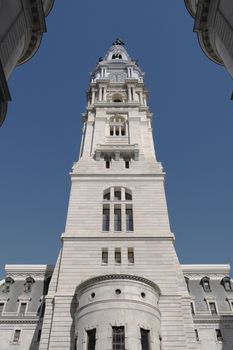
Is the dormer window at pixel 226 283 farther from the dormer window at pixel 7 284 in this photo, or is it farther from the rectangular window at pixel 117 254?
the dormer window at pixel 7 284

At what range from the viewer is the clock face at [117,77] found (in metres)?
76.8

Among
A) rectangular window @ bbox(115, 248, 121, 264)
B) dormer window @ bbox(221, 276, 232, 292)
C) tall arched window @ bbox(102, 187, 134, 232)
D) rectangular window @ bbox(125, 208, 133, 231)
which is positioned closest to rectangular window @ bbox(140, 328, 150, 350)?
rectangular window @ bbox(115, 248, 121, 264)

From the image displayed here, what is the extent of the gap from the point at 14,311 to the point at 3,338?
11.7 ft

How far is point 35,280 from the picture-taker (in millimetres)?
51219

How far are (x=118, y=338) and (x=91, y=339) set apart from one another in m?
2.32

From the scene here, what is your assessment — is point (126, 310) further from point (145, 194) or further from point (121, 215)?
point (145, 194)

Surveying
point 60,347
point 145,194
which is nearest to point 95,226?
point 145,194

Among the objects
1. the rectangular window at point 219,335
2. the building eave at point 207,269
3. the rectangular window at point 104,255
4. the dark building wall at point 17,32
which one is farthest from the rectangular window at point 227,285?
the dark building wall at point 17,32

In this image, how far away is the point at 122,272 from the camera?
Result: 127 feet

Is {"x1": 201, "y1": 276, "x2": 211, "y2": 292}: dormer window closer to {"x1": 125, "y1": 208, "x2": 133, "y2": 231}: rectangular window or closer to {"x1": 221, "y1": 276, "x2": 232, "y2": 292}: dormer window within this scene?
{"x1": 221, "y1": 276, "x2": 232, "y2": 292}: dormer window

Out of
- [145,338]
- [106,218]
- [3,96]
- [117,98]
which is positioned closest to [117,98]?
[117,98]

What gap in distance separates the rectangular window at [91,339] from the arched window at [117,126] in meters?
34.5

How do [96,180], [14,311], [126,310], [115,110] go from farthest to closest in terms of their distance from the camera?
[115,110] → [96,180] → [14,311] → [126,310]

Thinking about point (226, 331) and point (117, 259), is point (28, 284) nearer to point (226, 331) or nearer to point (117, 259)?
point (117, 259)
